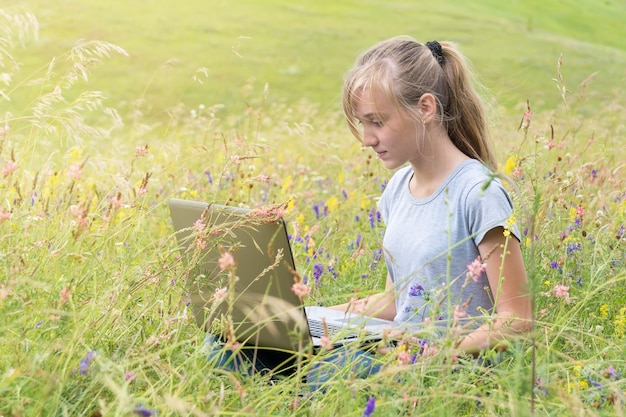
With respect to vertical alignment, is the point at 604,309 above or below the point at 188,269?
below

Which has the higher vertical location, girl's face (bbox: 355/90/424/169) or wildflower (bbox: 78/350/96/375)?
girl's face (bbox: 355/90/424/169)

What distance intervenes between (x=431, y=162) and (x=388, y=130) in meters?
0.19

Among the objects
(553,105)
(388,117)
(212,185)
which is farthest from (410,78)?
(553,105)

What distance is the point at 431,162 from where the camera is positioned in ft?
8.57

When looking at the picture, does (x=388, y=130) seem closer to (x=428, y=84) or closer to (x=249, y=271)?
(x=428, y=84)

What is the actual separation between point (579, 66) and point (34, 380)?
25.6 m

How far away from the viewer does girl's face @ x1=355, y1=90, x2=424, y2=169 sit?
252 cm

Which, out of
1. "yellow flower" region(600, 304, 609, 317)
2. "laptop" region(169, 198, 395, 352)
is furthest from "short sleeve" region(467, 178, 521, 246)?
"yellow flower" region(600, 304, 609, 317)

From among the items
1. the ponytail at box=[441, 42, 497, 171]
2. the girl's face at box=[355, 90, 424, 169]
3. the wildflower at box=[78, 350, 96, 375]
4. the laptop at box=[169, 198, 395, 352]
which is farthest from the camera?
the ponytail at box=[441, 42, 497, 171]

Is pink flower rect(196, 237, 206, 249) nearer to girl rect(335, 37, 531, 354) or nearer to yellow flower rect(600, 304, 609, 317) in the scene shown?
girl rect(335, 37, 531, 354)

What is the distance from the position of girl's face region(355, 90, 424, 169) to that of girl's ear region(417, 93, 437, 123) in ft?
0.12

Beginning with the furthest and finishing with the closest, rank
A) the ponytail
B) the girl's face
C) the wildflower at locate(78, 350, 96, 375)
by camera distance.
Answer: the ponytail
the girl's face
the wildflower at locate(78, 350, 96, 375)

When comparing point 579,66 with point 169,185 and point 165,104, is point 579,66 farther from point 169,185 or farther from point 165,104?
point 169,185

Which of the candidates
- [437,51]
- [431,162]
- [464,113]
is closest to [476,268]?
[431,162]
